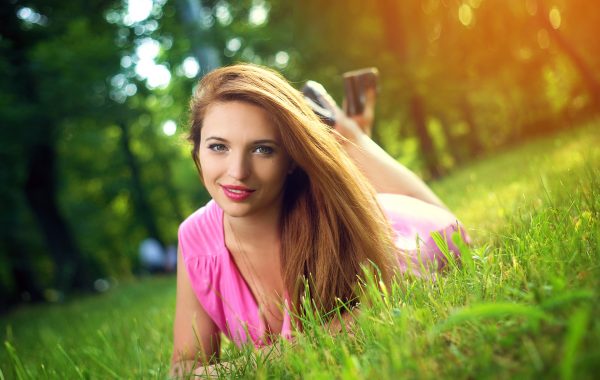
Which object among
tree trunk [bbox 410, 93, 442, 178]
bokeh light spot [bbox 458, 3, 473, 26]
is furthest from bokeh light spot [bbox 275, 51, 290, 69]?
bokeh light spot [bbox 458, 3, 473, 26]

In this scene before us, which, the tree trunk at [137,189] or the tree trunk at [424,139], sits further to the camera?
the tree trunk at [137,189]

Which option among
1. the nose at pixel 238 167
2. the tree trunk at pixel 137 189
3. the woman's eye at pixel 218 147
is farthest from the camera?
the tree trunk at pixel 137 189

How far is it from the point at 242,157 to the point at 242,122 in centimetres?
18

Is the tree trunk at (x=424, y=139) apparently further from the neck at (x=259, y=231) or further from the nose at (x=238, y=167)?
the nose at (x=238, y=167)

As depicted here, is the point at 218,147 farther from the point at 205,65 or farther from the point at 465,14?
the point at 465,14

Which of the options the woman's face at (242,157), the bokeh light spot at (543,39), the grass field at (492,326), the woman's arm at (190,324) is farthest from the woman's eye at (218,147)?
the bokeh light spot at (543,39)

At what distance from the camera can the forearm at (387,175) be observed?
4.06 metres

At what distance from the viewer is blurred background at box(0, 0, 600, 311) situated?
9.38 metres

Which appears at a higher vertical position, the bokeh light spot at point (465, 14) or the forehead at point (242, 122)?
the bokeh light spot at point (465, 14)

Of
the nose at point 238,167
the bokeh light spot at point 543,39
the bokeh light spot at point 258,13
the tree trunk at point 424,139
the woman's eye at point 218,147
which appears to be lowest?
the tree trunk at point 424,139

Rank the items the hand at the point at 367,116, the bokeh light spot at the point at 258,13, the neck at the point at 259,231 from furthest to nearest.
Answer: the bokeh light spot at the point at 258,13, the hand at the point at 367,116, the neck at the point at 259,231

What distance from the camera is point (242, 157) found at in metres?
2.49

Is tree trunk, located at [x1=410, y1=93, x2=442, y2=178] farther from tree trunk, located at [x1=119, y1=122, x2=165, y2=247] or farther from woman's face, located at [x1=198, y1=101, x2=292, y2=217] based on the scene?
tree trunk, located at [x1=119, y1=122, x2=165, y2=247]

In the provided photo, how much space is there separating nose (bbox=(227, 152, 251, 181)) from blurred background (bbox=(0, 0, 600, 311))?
90cm
